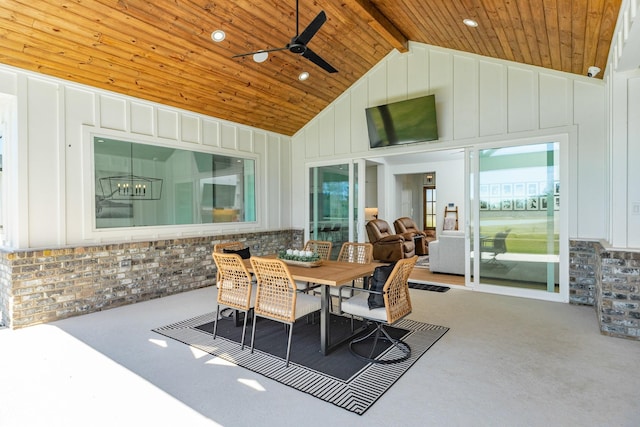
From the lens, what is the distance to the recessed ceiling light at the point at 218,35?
4414 mm

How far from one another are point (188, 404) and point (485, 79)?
224 inches

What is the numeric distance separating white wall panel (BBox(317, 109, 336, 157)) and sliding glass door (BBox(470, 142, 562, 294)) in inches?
110

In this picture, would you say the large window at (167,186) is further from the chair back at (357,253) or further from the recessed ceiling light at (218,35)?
the chair back at (357,253)

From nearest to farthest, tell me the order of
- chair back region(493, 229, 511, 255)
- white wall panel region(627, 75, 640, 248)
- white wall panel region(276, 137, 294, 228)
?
white wall panel region(627, 75, 640, 248) < chair back region(493, 229, 511, 255) < white wall panel region(276, 137, 294, 228)

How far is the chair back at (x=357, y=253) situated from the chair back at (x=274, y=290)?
5.21 feet

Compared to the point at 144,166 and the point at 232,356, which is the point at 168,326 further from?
the point at 144,166

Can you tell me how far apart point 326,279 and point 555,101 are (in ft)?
14.0

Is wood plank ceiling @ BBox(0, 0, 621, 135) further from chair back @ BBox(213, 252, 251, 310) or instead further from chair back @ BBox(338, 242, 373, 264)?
chair back @ BBox(338, 242, 373, 264)

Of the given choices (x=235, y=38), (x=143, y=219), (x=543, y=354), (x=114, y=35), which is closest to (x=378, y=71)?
(x=235, y=38)

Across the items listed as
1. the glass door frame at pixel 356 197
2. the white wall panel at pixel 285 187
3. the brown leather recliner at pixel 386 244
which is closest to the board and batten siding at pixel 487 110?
the glass door frame at pixel 356 197

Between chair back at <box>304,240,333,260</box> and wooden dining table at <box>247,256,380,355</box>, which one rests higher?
chair back at <box>304,240,333,260</box>

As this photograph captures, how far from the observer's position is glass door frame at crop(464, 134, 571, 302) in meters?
4.88

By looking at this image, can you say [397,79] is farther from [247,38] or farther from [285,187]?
[285,187]

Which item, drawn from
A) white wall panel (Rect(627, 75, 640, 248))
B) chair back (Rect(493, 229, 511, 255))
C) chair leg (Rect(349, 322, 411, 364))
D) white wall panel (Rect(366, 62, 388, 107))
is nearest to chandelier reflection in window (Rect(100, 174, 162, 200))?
chair leg (Rect(349, 322, 411, 364))
